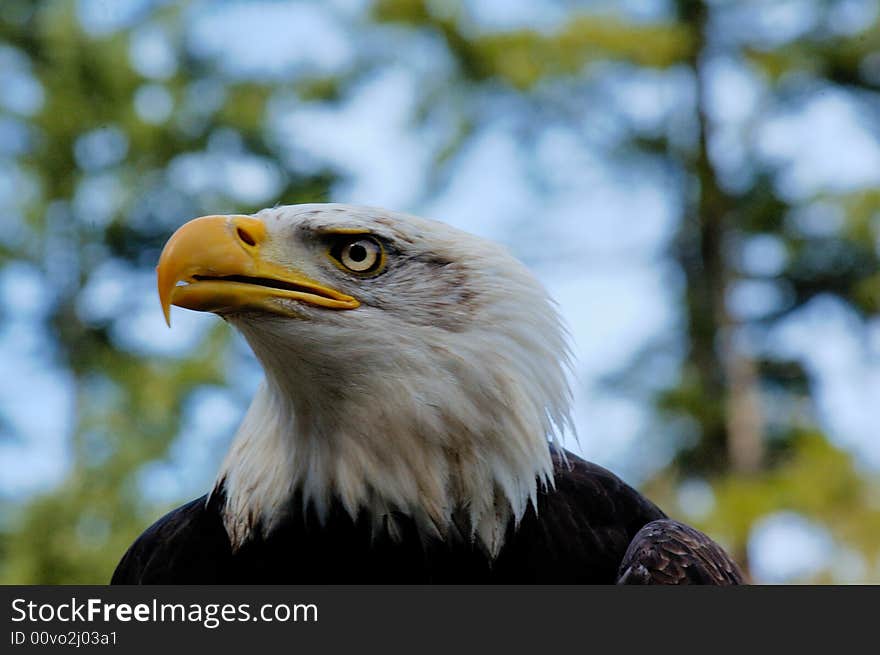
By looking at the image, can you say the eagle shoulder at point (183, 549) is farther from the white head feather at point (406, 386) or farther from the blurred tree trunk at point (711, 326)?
the blurred tree trunk at point (711, 326)

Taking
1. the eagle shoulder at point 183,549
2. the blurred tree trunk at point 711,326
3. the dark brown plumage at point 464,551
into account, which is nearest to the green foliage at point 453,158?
the blurred tree trunk at point 711,326

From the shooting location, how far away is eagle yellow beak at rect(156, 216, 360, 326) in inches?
94.0

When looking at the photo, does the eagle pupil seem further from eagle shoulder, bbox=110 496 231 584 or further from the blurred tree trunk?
the blurred tree trunk

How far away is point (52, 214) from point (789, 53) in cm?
721

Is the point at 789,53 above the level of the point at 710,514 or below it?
above

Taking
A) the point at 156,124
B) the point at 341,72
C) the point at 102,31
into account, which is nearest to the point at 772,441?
the point at 341,72

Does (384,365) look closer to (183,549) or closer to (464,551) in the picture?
(464,551)

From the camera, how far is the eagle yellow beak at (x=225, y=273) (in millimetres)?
2387

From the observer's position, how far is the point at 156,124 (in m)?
10.7

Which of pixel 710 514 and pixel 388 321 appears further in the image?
pixel 710 514

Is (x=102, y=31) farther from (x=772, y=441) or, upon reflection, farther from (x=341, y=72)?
(x=772, y=441)

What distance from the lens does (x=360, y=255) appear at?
2605 mm

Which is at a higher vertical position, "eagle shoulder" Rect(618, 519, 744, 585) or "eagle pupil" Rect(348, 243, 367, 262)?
"eagle pupil" Rect(348, 243, 367, 262)

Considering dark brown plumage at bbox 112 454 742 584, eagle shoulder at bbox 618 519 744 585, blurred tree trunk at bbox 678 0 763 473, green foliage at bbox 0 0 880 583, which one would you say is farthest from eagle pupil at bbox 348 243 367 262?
blurred tree trunk at bbox 678 0 763 473
